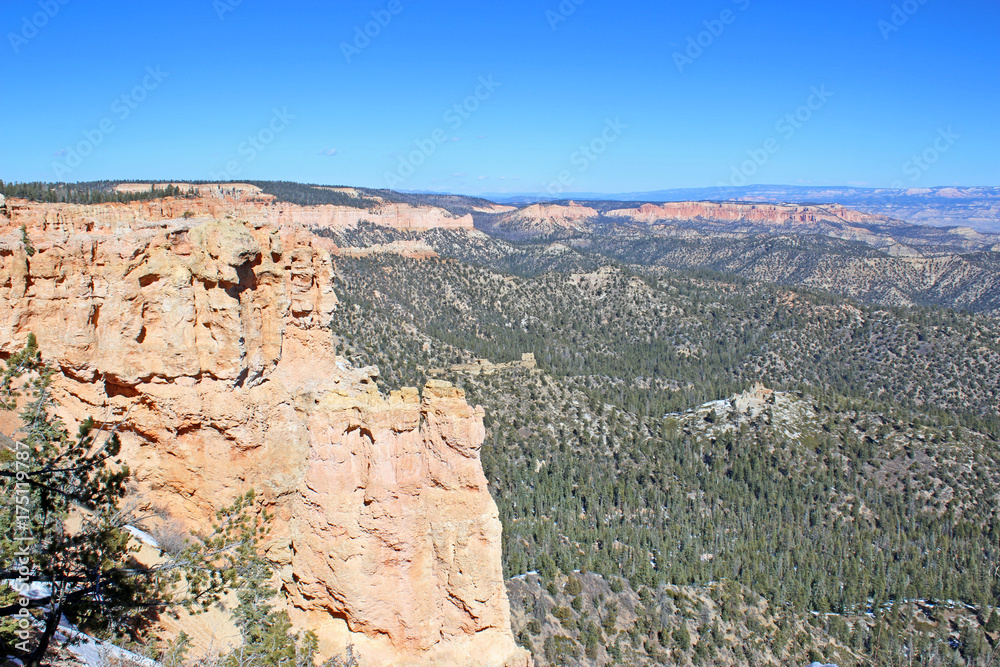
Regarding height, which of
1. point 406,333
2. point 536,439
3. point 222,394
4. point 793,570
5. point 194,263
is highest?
point 194,263

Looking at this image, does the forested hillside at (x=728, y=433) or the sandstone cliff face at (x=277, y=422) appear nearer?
the sandstone cliff face at (x=277, y=422)

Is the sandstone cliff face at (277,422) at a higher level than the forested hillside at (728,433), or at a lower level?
higher

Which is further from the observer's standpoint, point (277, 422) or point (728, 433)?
point (728, 433)

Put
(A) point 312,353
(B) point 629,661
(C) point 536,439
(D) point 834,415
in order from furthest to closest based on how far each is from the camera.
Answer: (D) point 834,415 → (C) point 536,439 → (B) point 629,661 → (A) point 312,353

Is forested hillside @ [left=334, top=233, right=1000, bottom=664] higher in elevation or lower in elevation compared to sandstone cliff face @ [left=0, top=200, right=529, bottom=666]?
lower

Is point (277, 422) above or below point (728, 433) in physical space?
above

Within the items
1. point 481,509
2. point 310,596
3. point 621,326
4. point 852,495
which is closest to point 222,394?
point 310,596

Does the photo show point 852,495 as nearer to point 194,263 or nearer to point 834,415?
point 834,415

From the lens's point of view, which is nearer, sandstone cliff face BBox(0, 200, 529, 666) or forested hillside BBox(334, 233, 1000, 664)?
sandstone cliff face BBox(0, 200, 529, 666)
